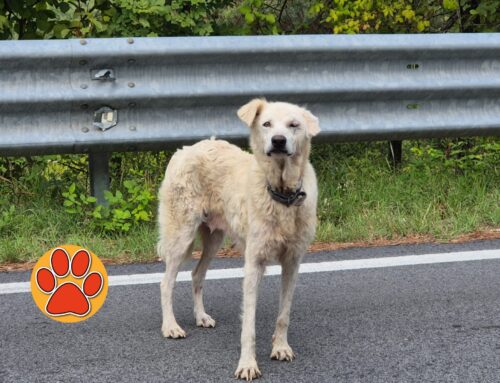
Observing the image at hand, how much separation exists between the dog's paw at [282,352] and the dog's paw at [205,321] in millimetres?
505

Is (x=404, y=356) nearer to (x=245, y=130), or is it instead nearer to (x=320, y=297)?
(x=320, y=297)

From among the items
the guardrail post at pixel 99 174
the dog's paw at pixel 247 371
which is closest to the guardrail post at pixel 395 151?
the guardrail post at pixel 99 174

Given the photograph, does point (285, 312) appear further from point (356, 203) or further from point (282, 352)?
point (356, 203)

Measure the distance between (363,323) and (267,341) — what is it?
0.46 metres

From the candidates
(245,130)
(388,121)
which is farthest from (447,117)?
(245,130)

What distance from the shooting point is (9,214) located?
5.27 m

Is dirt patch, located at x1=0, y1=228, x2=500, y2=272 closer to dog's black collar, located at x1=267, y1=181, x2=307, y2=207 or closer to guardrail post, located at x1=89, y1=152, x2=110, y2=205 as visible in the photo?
guardrail post, located at x1=89, y1=152, x2=110, y2=205

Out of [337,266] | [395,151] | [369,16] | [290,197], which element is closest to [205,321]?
[290,197]

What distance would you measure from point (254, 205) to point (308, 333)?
65 cm

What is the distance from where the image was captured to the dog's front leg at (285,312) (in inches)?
136

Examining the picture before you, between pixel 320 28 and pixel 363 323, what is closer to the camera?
pixel 363 323

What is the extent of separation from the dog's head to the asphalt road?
88 cm

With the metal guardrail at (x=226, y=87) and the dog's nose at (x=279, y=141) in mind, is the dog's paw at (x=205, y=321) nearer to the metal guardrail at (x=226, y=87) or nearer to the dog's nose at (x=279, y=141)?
the dog's nose at (x=279, y=141)

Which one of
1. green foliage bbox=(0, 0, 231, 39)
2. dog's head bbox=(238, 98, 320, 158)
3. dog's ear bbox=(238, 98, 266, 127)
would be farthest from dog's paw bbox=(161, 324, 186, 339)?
green foliage bbox=(0, 0, 231, 39)
